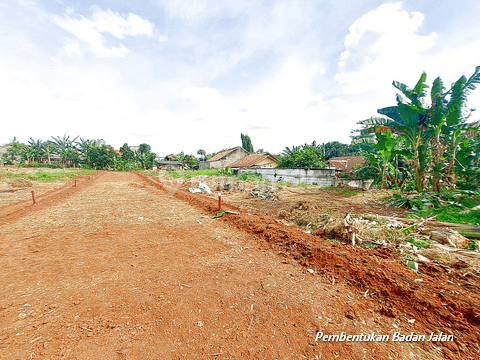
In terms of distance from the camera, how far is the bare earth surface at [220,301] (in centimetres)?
205

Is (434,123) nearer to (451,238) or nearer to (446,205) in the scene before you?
(446,205)

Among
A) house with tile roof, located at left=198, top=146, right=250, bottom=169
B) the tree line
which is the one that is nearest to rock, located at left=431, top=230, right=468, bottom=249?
house with tile roof, located at left=198, top=146, right=250, bottom=169

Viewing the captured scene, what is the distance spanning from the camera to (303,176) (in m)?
18.0

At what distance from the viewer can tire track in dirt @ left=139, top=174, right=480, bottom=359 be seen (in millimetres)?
2271

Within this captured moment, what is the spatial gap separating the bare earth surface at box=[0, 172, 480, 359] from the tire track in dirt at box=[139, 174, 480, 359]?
0.05 ft

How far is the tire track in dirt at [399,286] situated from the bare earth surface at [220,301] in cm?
2

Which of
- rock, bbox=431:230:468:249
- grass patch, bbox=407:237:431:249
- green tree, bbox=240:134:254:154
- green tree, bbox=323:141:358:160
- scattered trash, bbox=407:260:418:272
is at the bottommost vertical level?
scattered trash, bbox=407:260:418:272

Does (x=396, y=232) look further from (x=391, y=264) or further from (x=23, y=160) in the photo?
(x=23, y=160)

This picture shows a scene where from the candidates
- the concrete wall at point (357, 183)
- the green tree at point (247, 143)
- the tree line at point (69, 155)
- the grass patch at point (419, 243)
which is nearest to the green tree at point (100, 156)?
the tree line at point (69, 155)

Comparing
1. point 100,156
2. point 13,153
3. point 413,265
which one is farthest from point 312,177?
point 13,153

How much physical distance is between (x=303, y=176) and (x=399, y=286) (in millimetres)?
15806

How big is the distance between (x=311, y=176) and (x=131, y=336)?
1749 cm

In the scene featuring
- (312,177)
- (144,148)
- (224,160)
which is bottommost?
(312,177)

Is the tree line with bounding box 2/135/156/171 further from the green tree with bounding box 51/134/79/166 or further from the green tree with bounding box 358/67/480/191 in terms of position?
the green tree with bounding box 358/67/480/191
